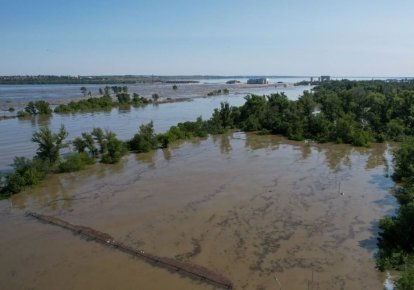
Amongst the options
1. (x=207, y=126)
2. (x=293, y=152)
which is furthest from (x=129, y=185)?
(x=207, y=126)

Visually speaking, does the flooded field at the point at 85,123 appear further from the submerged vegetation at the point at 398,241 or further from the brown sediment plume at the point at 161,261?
the submerged vegetation at the point at 398,241

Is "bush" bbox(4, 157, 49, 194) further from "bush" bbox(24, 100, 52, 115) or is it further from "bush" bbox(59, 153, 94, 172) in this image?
"bush" bbox(24, 100, 52, 115)

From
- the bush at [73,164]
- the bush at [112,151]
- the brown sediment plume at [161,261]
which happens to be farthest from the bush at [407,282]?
the bush at [112,151]

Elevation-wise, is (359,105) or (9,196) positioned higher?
(359,105)

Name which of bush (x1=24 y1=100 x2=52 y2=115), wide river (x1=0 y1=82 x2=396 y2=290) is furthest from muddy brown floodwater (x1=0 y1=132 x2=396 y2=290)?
bush (x1=24 y1=100 x2=52 y2=115)

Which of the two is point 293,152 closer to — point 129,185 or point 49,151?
point 129,185

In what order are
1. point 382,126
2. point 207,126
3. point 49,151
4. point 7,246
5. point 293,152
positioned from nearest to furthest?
point 7,246 → point 49,151 → point 293,152 → point 382,126 → point 207,126
